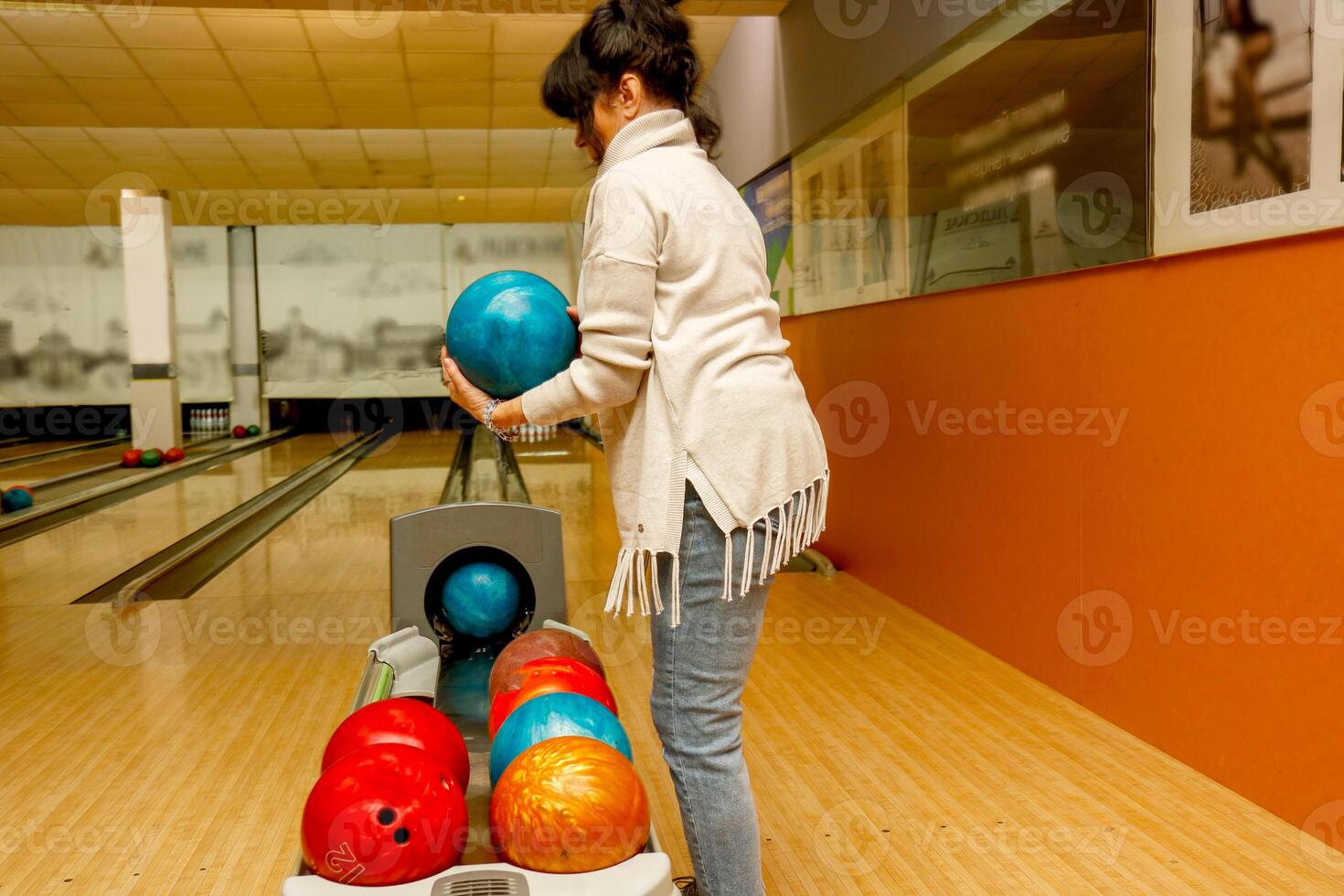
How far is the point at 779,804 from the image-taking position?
1.96 meters

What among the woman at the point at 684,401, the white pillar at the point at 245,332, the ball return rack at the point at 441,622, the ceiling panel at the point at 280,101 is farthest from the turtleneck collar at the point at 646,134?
the white pillar at the point at 245,332

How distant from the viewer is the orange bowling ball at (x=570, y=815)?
3.95 feet

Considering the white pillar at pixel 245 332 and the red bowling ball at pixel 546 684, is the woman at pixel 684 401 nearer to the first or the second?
the red bowling ball at pixel 546 684

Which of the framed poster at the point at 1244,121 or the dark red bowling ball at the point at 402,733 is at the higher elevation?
the framed poster at the point at 1244,121

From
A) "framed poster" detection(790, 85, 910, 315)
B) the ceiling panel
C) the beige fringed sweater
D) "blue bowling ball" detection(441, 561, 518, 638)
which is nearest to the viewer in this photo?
the beige fringed sweater

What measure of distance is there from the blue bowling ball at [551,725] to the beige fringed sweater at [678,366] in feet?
1.09

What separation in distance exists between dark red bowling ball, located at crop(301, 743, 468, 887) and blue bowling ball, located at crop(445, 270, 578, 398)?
0.47 m

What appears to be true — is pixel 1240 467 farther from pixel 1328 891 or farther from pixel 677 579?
pixel 677 579

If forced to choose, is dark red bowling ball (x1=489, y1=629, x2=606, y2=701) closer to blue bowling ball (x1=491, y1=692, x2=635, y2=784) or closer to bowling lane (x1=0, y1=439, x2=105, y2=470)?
blue bowling ball (x1=491, y1=692, x2=635, y2=784)

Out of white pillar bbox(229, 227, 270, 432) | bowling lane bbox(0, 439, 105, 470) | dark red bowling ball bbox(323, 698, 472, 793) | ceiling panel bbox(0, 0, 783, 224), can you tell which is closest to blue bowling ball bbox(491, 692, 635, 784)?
dark red bowling ball bbox(323, 698, 472, 793)

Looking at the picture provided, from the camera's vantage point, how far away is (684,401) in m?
1.14

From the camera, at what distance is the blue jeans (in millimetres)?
1180

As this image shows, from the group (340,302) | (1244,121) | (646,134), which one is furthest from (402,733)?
(340,302)

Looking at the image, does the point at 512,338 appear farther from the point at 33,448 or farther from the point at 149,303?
the point at 33,448
